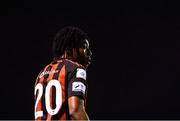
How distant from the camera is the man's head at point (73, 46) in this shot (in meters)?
2.57

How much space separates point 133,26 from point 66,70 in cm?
418

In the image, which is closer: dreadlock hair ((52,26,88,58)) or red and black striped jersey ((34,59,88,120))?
red and black striped jersey ((34,59,88,120))

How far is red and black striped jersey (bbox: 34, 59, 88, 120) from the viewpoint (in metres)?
2.38

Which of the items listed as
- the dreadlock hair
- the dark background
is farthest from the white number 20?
the dark background

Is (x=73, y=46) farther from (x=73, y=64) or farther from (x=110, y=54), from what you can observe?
(x=110, y=54)

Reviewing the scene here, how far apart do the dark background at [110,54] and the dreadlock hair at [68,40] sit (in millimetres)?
3475

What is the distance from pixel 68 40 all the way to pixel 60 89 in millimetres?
331

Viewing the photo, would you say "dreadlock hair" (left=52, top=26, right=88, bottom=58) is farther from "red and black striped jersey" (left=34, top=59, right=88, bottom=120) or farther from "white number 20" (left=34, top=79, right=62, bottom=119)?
"white number 20" (left=34, top=79, right=62, bottom=119)

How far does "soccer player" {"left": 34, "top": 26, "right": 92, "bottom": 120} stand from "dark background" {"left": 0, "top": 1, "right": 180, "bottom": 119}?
353cm

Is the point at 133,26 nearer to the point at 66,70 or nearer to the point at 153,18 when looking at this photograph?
the point at 153,18

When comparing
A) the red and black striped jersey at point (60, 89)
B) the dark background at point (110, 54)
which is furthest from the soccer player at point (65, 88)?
the dark background at point (110, 54)

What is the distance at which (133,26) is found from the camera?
21.4 ft

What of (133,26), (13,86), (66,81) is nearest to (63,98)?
(66,81)

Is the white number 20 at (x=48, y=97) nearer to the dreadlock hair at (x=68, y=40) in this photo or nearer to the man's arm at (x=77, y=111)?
the man's arm at (x=77, y=111)
